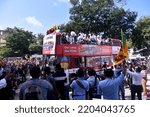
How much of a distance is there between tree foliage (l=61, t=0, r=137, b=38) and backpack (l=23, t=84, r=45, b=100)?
2.28m

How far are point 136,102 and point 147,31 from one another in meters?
2.48

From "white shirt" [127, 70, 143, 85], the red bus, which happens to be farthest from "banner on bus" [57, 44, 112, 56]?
"white shirt" [127, 70, 143, 85]

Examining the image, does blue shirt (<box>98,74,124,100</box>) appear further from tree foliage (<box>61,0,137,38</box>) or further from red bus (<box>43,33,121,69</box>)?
red bus (<box>43,33,121,69</box>)

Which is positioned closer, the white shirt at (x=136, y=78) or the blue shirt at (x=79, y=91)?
the blue shirt at (x=79, y=91)

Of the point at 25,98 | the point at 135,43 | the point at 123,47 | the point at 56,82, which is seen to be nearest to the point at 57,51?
the point at 56,82

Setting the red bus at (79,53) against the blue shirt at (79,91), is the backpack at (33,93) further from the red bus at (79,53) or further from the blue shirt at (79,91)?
the red bus at (79,53)

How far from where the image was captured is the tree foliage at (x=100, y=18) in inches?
263

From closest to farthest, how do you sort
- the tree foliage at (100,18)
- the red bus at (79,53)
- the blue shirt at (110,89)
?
the blue shirt at (110,89) → the tree foliage at (100,18) → the red bus at (79,53)

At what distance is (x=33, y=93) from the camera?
4.53 metres

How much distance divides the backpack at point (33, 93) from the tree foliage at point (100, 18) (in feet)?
7.47

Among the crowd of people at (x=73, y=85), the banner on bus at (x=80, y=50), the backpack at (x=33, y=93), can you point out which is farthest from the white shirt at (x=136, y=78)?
the backpack at (x=33, y=93)

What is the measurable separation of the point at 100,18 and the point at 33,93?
282 centimetres

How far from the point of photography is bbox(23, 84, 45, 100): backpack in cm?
451

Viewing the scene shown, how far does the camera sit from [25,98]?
454cm
